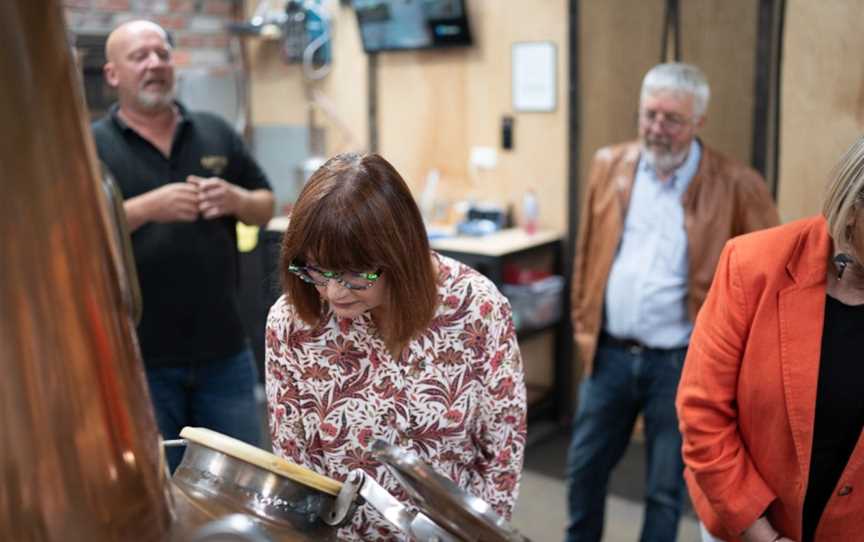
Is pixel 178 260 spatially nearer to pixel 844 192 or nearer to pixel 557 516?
pixel 844 192

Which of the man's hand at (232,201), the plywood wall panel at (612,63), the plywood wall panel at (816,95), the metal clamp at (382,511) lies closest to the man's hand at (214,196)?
the man's hand at (232,201)

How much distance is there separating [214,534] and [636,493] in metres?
3.25

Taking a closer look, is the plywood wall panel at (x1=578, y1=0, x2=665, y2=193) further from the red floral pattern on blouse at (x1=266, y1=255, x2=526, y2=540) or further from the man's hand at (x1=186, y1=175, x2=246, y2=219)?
the red floral pattern on blouse at (x1=266, y1=255, x2=526, y2=540)

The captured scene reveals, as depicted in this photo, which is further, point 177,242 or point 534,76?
point 534,76

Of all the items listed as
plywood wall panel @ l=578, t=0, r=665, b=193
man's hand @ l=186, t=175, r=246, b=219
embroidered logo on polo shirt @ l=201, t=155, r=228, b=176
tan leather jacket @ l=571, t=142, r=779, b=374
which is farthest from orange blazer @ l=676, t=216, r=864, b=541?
plywood wall panel @ l=578, t=0, r=665, b=193

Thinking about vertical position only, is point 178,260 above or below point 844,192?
below

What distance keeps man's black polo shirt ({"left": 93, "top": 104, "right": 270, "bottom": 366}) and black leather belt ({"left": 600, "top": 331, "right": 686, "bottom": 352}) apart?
1.04 m

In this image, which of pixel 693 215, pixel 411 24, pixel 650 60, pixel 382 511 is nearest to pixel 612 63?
pixel 650 60

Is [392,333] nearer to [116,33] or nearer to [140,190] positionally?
[140,190]

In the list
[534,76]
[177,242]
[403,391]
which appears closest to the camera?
[403,391]

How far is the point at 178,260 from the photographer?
219cm

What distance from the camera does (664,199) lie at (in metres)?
2.47

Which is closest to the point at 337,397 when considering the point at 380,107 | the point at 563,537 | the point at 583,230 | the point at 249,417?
the point at 249,417

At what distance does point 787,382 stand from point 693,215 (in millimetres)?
1079
